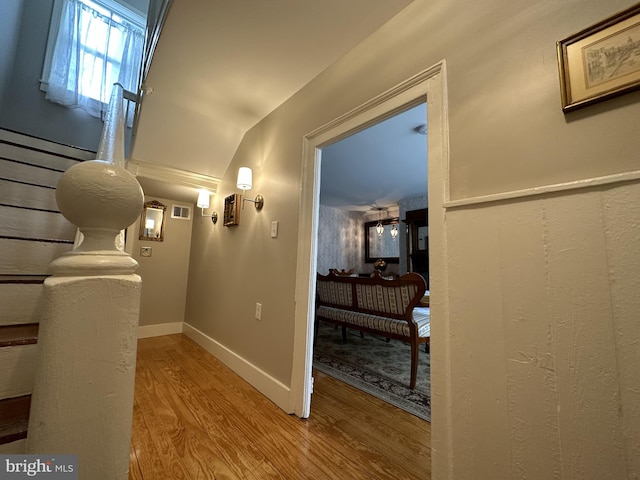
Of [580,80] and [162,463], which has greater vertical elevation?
[580,80]

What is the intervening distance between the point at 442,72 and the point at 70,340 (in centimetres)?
141

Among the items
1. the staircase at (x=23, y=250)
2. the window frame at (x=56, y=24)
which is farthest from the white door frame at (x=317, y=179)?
the window frame at (x=56, y=24)

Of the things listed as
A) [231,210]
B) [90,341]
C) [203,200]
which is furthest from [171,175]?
[90,341]

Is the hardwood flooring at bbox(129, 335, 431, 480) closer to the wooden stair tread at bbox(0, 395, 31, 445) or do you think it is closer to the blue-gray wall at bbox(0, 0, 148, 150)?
the wooden stair tread at bbox(0, 395, 31, 445)

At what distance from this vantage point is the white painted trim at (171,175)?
2.63 m

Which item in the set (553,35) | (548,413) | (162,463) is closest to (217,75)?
(553,35)

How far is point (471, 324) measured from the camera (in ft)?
3.08

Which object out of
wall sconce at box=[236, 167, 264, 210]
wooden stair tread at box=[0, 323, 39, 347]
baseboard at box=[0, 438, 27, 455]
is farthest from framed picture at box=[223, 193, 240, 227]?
baseboard at box=[0, 438, 27, 455]

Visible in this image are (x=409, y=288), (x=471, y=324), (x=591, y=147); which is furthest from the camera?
(x=409, y=288)

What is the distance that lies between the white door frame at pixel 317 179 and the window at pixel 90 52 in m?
3.18

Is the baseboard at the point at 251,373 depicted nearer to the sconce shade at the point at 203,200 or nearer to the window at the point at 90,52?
the sconce shade at the point at 203,200

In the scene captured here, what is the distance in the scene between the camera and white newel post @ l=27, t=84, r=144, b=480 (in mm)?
353

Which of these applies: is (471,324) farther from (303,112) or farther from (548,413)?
(303,112)

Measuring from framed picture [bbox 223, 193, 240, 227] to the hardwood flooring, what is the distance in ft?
4.51
